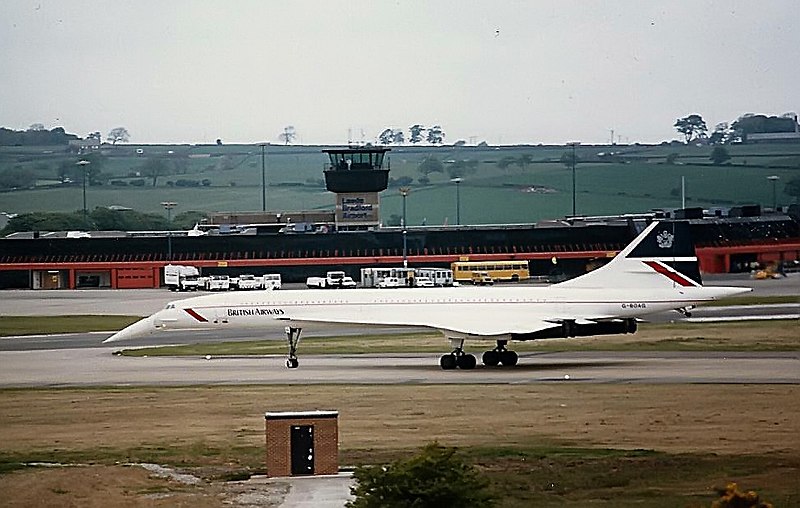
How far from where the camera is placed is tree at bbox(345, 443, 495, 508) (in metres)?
14.1

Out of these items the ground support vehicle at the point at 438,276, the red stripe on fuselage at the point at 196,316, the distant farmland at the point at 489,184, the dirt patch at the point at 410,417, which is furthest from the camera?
the distant farmland at the point at 489,184

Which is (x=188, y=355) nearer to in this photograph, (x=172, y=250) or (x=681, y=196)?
(x=172, y=250)

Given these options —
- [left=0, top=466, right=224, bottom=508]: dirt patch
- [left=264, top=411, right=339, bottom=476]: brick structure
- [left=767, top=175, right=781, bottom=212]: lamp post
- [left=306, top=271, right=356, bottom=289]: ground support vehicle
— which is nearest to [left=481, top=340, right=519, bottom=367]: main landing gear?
[left=264, top=411, right=339, bottom=476]: brick structure

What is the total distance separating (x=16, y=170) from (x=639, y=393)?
69345 mm

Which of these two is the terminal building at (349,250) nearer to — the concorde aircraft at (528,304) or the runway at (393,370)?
the runway at (393,370)

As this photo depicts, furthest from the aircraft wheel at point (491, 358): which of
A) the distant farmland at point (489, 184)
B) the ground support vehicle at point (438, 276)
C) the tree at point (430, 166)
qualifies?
the tree at point (430, 166)

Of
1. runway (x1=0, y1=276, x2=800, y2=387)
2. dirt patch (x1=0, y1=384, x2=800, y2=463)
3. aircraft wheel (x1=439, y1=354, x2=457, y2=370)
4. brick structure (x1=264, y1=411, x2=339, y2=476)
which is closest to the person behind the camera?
brick structure (x1=264, y1=411, x2=339, y2=476)

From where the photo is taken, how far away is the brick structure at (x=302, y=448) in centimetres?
A: 2089

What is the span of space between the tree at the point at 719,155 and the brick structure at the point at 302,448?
112606mm

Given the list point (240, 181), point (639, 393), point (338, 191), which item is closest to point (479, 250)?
point (338, 191)

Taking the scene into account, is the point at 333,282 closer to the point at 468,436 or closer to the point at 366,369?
the point at 366,369

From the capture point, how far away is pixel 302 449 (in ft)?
68.7

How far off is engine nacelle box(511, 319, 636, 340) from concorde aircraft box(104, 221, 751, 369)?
0.03 metres

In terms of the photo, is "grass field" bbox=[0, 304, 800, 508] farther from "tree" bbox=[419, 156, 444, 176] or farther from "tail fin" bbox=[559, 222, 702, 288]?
"tree" bbox=[419, 156, 444, 176]
